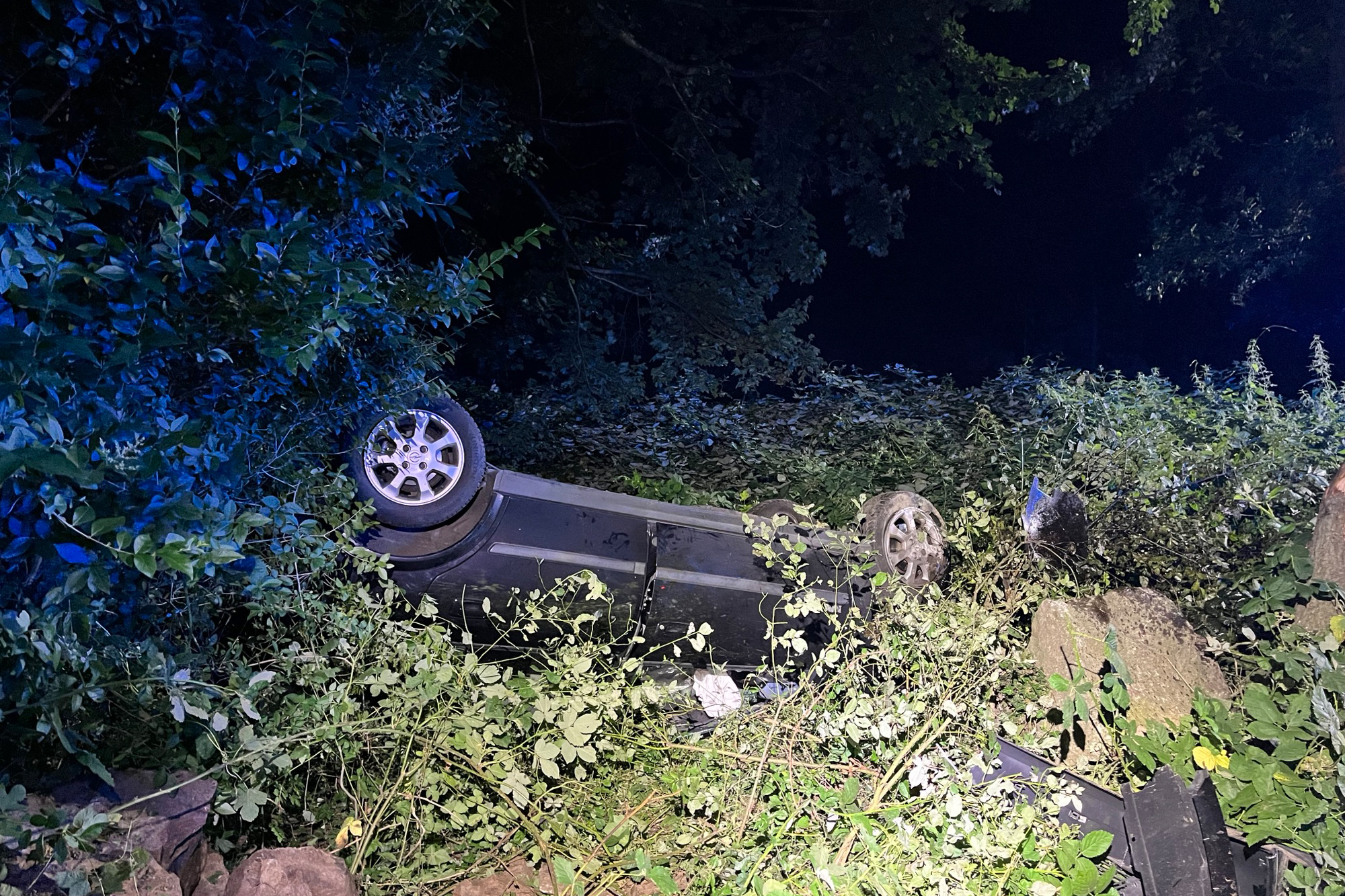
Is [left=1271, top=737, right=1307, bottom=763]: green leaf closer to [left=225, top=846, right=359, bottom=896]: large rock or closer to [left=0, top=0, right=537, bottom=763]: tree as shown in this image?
[left=225, top=846, right=359, bottom=896]: large rock

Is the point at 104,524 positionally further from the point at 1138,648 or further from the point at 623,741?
the point at 1138,648

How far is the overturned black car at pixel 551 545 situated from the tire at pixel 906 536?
1.46 feet

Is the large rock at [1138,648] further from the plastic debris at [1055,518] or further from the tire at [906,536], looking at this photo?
the tire at [906,536]

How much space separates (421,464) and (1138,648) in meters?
3.09

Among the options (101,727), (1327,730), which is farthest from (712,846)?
(1327,730)

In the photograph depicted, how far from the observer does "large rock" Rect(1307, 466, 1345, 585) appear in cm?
328

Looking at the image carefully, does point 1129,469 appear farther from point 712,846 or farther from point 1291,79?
point 1291,79

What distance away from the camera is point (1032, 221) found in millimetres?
8219

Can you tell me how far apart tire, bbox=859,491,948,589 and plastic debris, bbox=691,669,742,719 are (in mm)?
1129

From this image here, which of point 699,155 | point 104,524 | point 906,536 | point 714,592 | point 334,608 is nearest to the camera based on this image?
point 104,524

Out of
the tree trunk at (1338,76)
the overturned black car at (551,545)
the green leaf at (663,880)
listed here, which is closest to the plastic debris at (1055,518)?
the overturned black car at (551,545)

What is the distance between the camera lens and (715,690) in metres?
3.68

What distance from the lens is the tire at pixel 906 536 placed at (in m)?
4.40

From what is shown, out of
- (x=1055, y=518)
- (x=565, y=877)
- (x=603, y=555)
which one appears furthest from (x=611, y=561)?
(x=1055, y=518)
